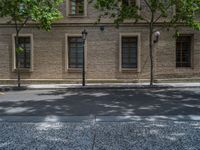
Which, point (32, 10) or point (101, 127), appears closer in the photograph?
point (101, 127)

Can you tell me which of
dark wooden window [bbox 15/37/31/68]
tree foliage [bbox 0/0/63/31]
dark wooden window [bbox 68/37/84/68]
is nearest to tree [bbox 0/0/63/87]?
tree foliage [bbox 0/0/63/31]

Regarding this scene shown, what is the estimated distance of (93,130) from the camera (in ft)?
22.2

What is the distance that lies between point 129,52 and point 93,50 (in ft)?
8.14

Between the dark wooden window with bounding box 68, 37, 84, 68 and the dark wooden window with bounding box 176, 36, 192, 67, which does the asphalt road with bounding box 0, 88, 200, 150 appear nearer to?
the dark wooden window with bounding box 68, 37, 84, 68

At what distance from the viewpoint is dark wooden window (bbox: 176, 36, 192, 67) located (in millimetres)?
20844

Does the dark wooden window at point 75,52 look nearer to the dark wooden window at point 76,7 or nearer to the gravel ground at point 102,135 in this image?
the dark wooden window at point 76,7

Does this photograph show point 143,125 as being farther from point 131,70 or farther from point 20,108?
point 131,70

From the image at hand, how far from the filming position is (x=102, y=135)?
6.27 metres

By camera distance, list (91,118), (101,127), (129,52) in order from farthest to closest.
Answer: (129,52)
(91,118)
(101,127)

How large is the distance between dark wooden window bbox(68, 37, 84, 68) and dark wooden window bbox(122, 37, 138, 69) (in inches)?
114

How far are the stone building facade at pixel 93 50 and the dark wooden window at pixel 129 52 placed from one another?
7cm

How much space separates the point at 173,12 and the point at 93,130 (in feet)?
50.2

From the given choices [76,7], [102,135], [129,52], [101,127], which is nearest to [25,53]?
[76,7]

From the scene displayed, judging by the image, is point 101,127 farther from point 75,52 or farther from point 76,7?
point 76,7
